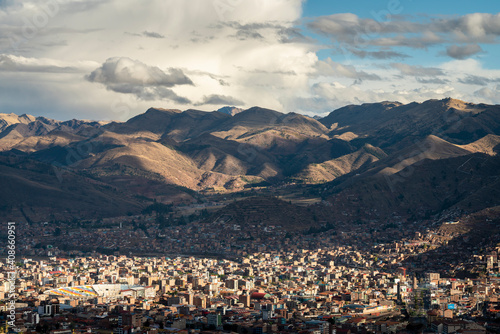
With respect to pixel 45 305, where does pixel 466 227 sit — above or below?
above

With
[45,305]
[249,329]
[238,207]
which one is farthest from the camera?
[238,207]

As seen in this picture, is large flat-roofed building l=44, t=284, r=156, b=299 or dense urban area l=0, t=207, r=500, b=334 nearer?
dense urban area l=0, t=207, r=500, b=334

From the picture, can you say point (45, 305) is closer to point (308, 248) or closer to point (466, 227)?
point (308, 248)

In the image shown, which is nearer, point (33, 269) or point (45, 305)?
point (45, 305)

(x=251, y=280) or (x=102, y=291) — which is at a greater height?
(x=251, y=280)

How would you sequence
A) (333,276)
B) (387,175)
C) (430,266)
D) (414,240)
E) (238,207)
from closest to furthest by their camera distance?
1. (333,276)
2. (430,266)
3. (414,240)
4. (238,207)
5. (387,175)

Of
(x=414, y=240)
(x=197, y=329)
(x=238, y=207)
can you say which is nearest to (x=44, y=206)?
(x=238, y=207)

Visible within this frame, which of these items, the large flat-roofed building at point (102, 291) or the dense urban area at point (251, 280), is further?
the large flat-roofed building at point (102, 291)

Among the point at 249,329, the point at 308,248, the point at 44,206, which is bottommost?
the point at 249,329

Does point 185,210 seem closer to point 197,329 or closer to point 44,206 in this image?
point 44,206

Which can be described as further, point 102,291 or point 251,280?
point 251,280
